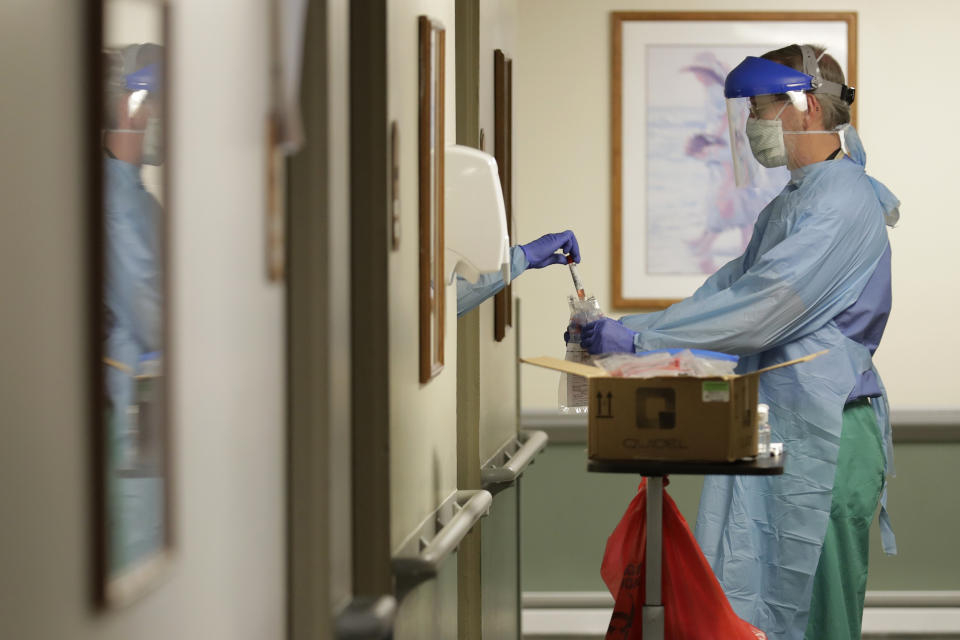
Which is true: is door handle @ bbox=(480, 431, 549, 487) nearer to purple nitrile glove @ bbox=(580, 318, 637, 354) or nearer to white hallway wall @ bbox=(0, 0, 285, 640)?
purple nitrile glove @ bbox=(580, 318, 637, 354)

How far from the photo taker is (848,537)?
2.91 metres

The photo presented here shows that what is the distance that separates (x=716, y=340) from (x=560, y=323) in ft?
4.47

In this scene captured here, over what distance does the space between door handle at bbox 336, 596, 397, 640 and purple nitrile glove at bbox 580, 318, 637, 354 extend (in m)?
1.69

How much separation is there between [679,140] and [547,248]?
4.84ft

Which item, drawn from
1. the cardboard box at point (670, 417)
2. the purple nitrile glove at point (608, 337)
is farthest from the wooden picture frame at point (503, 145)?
the cardboard box at point (670, 417)

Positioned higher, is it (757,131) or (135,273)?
(757,131)

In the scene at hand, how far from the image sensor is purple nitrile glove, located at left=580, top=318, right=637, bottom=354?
9.73 feet

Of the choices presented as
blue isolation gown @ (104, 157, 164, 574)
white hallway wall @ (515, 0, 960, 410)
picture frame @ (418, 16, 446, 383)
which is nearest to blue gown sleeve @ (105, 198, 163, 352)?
blue isolation gown @ (104, 157, 164, 574)

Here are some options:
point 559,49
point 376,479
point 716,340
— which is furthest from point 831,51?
point 376,479

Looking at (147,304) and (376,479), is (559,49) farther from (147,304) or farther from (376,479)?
(147,304)

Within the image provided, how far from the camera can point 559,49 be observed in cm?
426

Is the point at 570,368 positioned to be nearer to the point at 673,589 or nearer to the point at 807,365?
the point at 673,589

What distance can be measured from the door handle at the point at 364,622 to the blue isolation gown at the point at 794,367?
1.75 m

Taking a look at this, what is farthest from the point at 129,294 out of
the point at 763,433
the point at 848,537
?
the point at 848,537
